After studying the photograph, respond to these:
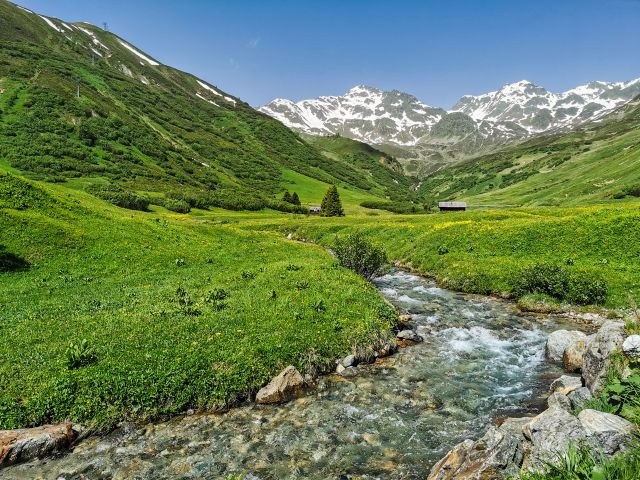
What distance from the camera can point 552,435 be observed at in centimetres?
977

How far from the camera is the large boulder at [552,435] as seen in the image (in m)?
9.12

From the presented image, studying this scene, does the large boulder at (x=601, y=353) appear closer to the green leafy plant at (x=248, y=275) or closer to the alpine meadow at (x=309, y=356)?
the alpine meadow at (x=309, y=356)

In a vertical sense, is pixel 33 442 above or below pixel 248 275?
below

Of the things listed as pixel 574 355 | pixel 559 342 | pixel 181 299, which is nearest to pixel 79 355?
pixel 181 299

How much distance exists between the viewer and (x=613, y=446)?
846 cm

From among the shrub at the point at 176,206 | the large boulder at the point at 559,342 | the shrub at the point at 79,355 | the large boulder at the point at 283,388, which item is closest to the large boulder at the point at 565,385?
the large boulder at the point at 559,342

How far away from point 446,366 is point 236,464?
12.4 m

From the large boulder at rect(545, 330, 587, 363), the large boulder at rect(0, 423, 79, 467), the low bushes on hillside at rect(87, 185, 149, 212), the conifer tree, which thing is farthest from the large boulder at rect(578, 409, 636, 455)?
the conifer tree

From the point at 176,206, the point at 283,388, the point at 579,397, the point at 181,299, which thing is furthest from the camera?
the point at 176,206

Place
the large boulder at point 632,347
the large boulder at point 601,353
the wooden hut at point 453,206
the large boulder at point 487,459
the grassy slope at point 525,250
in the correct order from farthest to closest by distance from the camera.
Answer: the wooden hut at point 453,206 < the grassy slope at point 525,250 < the large boulder at point 601,353 < the large boulder at point 632,347 < the large boulder at point 487,459

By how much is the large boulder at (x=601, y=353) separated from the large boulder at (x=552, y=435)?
4423mm

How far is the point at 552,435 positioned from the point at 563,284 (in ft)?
83.1

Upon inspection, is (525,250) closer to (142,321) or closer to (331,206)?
(142,321)

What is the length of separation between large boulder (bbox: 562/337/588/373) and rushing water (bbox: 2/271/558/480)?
0.88 metres
